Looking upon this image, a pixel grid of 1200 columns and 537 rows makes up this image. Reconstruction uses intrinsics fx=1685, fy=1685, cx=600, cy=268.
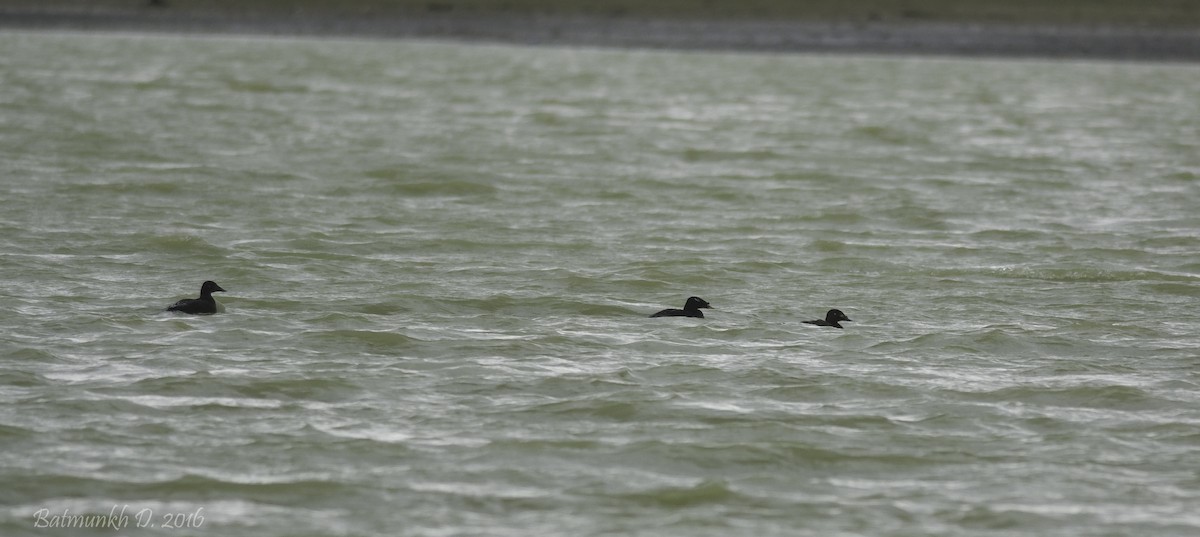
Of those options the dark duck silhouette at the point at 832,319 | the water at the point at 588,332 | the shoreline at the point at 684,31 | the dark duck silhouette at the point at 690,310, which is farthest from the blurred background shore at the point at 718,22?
the dark duck silhouette at the point at 832,319

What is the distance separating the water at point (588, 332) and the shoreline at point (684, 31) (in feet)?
49.3

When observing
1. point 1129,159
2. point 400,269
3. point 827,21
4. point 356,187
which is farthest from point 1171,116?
point 400,269

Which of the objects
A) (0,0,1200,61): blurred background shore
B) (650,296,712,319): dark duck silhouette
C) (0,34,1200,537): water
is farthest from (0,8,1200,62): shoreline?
(650,296,712,319): dark duck silhouette

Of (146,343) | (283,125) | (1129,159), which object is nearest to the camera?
(146,343)

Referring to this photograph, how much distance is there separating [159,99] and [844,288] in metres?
17.9

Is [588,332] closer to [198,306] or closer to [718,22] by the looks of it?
[198,306]

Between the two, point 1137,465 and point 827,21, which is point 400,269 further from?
point 827,21

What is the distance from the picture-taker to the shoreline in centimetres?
4028

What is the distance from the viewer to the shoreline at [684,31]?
40281mm

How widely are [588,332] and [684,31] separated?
3054cm

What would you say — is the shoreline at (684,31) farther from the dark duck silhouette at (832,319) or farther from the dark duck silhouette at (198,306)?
the dark duck silhouette at (198,306)

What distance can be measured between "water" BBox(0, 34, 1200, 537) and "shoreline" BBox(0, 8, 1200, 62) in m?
15.0

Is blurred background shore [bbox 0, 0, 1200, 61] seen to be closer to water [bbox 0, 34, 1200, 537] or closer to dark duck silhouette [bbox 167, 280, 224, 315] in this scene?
water [bbox 0, 34, 1200, 537]

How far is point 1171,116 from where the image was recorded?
29.6 meters
